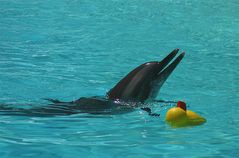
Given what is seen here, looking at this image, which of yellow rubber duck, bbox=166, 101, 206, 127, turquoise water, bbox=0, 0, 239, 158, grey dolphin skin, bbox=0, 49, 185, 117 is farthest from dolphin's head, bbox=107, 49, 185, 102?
yellow rubber duck, bbox=166, 101, 206, 127

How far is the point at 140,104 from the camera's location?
6293mm

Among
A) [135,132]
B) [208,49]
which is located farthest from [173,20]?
[135,132]

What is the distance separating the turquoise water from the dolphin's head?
0.93 feet

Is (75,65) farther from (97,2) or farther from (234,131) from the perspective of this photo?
(97,2)

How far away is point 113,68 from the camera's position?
30.6 feet

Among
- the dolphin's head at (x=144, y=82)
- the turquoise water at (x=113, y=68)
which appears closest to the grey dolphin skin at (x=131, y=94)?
the dolphin's head at (x=144, y=82)

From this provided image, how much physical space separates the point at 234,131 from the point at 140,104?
1190mm

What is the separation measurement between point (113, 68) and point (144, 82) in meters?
3.09

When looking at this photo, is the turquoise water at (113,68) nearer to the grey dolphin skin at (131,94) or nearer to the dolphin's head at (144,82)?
the grey dolphin skin at (131,94)

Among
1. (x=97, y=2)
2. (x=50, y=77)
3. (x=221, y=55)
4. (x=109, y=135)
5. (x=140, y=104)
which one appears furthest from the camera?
(x=97, y=2)

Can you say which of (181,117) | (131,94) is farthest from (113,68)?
(181,117)

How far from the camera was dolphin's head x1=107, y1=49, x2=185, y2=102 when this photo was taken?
20.5 feet

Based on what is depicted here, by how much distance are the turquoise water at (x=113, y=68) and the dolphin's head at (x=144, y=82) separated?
0.28 m

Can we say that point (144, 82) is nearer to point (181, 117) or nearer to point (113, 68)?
point (181, 117)
